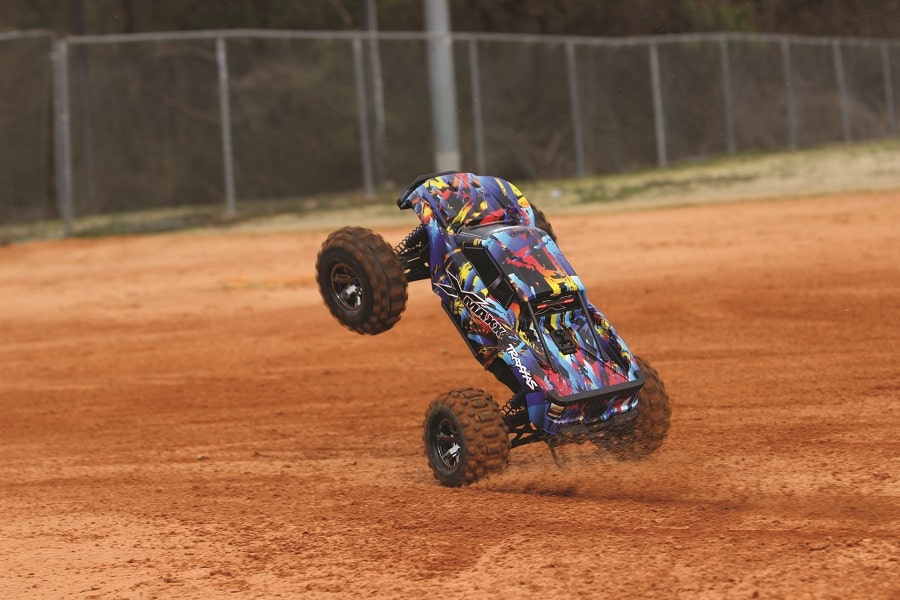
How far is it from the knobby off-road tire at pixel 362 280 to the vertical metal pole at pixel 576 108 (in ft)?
57.9

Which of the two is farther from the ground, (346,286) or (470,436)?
(346,286)

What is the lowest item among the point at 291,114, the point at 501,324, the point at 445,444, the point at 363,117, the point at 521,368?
the point at 445,444

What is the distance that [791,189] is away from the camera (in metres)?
19.4

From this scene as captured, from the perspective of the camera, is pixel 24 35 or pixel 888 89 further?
pixel 888 89

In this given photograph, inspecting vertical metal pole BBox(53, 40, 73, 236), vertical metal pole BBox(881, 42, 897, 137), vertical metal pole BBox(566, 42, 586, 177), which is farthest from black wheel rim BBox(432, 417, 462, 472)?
vertical metal pole BBox(881, 42, 897, 137)

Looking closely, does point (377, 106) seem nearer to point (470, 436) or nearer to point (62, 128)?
point (62, 128)

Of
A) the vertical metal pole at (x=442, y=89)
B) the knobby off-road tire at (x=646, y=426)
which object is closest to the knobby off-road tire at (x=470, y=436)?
the knobby off-road tire at (x=646, y=426)

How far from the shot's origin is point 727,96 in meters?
27.1

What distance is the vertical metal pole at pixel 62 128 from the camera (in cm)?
1872

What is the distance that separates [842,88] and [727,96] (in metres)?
4.23

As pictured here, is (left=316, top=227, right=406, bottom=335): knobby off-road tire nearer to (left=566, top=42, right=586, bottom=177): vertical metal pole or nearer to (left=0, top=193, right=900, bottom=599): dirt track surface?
(left=0, top=193, right=900, bottom=599): dirt track surface

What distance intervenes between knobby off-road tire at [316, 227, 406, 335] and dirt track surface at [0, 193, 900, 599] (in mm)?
857

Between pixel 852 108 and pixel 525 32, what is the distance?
26.7 feet

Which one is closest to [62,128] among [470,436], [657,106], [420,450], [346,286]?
[657,106]
